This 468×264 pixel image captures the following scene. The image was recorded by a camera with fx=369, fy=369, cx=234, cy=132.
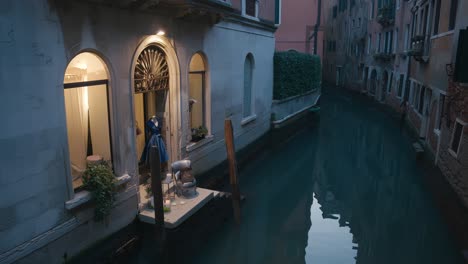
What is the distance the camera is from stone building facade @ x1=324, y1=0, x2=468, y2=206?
8.01 metres

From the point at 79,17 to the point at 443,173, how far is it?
8.43 metres

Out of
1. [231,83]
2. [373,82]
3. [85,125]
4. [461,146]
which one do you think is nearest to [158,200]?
[85,125]

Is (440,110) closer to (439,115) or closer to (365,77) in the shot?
(439,115)

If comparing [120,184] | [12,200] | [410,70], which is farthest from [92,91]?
[410,70]

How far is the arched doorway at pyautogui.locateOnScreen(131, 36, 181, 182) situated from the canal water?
1.91 metres

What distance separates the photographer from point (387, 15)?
21.3 metres

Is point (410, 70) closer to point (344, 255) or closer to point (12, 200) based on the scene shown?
point (344, 255)

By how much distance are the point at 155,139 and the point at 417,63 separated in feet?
42.2

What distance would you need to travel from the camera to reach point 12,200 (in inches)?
156

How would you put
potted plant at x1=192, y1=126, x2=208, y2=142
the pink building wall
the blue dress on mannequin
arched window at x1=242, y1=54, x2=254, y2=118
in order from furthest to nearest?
1. the pink building wall
2. arched window at x1=242, y1=54, x2=254, y2=118
3. potted plant at x1=192, y1=126, x2=208, y2=142
4. the blue dress on mannequin

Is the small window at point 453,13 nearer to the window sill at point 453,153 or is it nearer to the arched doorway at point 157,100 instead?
the window sill at point 453,153

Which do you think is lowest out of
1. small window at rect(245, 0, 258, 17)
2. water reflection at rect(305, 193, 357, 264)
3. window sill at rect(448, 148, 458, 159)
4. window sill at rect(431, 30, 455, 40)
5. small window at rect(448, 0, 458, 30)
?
water reflection at rect(305, 193, 357, 264)

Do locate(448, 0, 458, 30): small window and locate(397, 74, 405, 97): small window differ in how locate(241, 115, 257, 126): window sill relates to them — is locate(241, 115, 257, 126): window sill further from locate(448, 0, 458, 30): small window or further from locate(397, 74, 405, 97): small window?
locate(397, 74, 405, 97): small window

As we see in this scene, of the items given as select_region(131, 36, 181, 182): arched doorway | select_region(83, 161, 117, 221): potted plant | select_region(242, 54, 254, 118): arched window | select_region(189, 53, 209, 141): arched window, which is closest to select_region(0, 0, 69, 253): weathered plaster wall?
select_region(83, 161, 117, 221): potted plant
